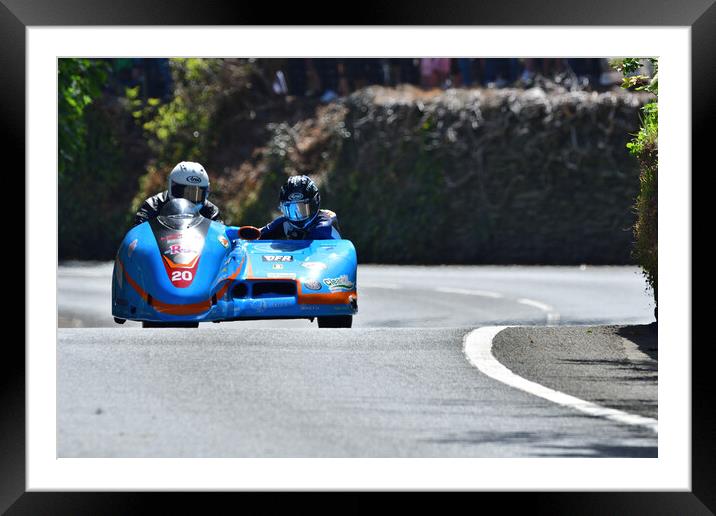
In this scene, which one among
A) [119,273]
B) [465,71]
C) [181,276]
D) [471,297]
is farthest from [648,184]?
[465,71]

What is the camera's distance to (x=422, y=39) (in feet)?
28.7

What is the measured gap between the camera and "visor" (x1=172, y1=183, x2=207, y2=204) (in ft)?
51.8

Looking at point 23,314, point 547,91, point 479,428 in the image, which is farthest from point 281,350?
point 547,91

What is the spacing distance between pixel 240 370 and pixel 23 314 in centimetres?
316

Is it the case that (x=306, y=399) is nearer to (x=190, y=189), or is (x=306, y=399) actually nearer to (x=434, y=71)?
(x=190, y=189)

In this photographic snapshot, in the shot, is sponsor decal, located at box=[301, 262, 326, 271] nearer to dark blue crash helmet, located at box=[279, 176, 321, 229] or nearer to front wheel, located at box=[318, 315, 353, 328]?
front wheel, located at box=[318, 315, 353, 328]

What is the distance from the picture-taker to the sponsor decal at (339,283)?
14.7 m

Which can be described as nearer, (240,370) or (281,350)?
(240,370)

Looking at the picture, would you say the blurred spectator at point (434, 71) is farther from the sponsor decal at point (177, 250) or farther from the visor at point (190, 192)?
the sponsor decal at point (177, 250)

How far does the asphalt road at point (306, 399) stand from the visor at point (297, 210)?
2.33m

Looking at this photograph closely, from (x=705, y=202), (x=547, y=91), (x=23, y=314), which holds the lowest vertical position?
(x=23, y=314)

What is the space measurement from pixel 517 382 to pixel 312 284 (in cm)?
417

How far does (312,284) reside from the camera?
577 inches

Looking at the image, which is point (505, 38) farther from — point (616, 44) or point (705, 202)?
point (705, 202)
